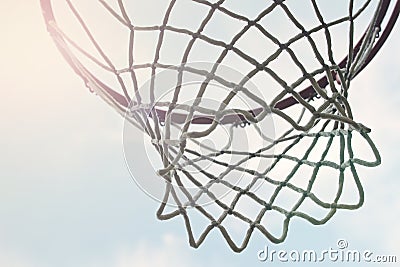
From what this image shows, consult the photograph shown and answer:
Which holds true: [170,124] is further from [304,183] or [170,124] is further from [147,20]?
[304,183]

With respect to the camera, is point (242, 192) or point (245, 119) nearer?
point (245, 119)

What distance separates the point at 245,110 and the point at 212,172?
0.68 feet

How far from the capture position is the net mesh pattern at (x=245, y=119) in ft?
3.74

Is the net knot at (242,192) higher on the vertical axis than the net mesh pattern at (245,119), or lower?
lower

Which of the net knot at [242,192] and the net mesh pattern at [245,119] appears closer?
the net mesh pattern at [245,119]

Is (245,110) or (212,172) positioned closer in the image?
(245,110)

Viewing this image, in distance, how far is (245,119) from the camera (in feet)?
3.84

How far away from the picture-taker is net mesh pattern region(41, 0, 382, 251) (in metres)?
1.14

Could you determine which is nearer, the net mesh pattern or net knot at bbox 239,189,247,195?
the net mesh pattern

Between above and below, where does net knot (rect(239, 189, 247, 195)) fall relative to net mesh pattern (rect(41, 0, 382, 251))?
below

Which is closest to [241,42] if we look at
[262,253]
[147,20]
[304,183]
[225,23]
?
[225,23]

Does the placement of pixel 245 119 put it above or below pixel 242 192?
above

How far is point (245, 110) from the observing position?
44.0 inches

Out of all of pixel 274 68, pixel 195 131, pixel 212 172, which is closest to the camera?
pixel 195 131
